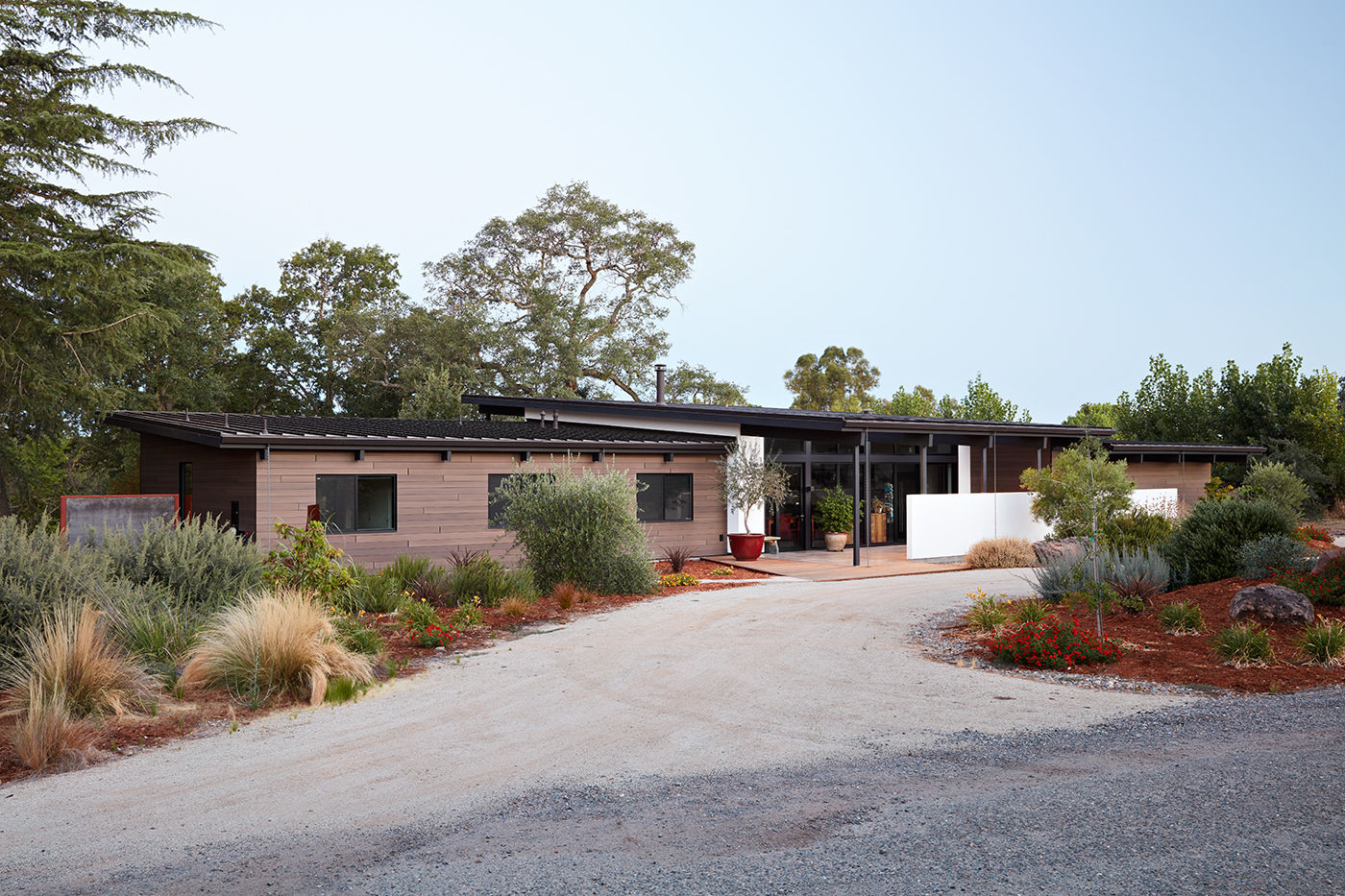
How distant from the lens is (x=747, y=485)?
18.1m

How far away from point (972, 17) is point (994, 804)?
688 inches

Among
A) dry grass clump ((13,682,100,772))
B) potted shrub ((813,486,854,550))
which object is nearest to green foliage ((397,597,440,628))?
dry grass clump ((13,682,100,772))

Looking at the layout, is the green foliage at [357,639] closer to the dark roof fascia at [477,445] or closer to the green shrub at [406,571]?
the green shrub at [406,571]

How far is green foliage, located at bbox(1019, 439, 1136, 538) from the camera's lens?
53.1 ft

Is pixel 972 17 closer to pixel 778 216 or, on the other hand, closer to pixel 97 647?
pixel 778 216

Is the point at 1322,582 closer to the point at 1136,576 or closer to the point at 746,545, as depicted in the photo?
the point at 1136,576

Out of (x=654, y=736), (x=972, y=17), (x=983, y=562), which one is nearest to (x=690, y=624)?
(x=654, y=736)

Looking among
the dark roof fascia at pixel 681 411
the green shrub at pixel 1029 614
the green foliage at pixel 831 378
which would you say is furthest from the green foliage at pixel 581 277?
the green shrub at pixel 1029 614

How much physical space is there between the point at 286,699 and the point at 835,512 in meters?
14.2

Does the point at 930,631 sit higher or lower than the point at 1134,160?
lower

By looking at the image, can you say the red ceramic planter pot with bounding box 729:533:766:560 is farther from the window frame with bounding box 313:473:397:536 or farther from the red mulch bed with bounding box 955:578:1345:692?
the red mulch bed with bounding box 955:578:1345:692

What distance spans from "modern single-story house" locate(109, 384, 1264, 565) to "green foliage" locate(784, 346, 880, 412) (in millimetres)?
30217

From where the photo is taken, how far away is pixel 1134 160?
67.7 feet

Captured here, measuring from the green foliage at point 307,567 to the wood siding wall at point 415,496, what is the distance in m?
5.28
